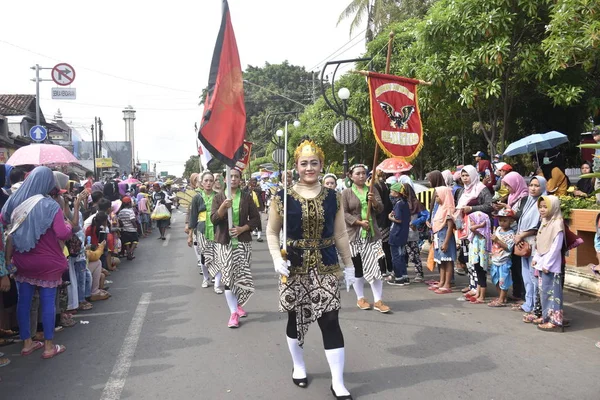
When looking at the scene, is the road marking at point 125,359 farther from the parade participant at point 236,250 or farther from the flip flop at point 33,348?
the parade participant at point 236,250

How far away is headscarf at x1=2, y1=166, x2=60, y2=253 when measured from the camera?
494cm

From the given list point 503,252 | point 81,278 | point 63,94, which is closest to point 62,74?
point 63,94

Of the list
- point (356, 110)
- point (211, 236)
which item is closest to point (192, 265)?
point (211, 236)

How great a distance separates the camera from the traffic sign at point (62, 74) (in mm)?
19078

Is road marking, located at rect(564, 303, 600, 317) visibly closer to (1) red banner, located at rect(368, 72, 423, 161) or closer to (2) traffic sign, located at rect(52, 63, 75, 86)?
(1) red banner, located at rect(368, 72, 423, 161)

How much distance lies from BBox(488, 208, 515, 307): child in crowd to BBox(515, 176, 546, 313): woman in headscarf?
12.6 inches

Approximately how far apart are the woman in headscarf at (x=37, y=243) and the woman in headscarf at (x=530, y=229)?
16.9ft

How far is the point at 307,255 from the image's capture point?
4117mm

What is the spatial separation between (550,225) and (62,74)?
1873 centimetres

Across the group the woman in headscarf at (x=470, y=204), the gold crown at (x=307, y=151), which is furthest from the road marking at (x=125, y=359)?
the woman in headscarf at (x=470, y=204)

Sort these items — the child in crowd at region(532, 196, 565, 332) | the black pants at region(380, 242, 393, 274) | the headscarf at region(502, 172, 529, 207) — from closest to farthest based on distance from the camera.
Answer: the child in crowd at region(532, 196, 565, 332) < the headscarf at region(502, 172, 529, 207) < the black pants at region(380, 242, 393, 274)

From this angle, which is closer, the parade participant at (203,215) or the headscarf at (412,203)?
the parade participant at (203,215)

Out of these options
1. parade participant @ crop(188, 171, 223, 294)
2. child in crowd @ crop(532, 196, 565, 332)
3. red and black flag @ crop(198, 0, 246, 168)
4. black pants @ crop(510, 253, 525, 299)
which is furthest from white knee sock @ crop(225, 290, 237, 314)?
black pants @ crop(510, 253, 525, 299)

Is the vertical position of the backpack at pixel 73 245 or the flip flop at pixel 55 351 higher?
the backpack at pixel 73 245
